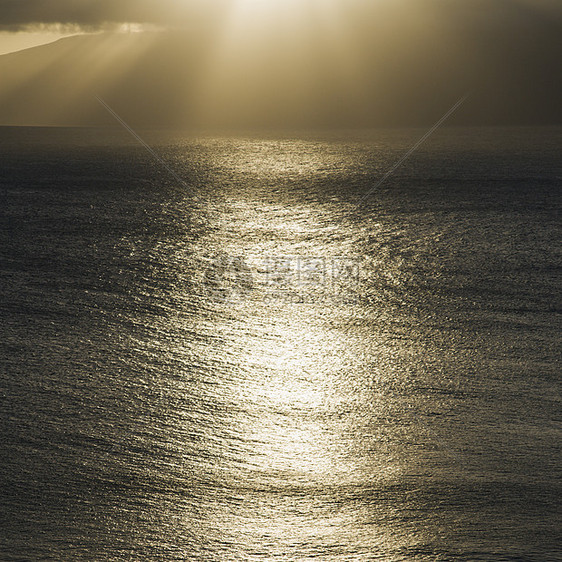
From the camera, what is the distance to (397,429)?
2559 mm

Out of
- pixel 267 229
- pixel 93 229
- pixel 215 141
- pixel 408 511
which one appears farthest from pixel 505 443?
pixel 215 141

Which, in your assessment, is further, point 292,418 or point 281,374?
point 281,374

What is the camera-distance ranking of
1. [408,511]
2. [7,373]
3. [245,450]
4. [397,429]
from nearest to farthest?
[408,511], [245,450], [397,429], [7,373]

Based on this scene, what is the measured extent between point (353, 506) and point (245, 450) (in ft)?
1.43

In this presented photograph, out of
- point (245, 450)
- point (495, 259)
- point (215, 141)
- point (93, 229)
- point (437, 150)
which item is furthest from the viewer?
point (215, 141)

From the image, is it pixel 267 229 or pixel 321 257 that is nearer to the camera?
pixel 321 257

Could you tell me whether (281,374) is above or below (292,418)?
above

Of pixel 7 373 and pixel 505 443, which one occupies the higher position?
pixel 7 373

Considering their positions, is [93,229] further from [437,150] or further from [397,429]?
[437,150]

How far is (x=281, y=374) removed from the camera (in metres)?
2.96

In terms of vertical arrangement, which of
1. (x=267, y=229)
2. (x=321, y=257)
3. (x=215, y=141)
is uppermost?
(x=215, y=141)

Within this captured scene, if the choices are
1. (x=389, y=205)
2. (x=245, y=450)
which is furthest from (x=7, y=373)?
(x=389, y=205)

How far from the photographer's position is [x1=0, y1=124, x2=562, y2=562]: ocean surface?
6.63 ft

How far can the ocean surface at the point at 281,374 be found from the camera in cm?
202
